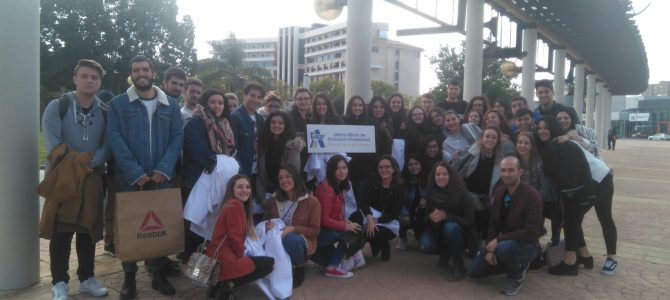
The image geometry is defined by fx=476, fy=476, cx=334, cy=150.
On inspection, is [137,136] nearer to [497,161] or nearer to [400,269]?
[400,269]

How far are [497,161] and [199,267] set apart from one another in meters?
3.54

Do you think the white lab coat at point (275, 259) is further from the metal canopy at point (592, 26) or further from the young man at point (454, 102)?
the metal canopy at point (592, 26)

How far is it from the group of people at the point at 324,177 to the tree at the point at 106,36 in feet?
109

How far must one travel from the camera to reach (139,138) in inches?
165

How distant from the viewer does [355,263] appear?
530 cm

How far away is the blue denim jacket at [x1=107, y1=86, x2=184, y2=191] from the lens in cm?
407

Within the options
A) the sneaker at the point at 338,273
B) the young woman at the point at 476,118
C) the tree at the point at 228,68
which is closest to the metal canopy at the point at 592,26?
the young woman at the point at 476,118

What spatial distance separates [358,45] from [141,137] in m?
4.29

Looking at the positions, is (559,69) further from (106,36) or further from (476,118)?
(106,36)

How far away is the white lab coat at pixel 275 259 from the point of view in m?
4.28

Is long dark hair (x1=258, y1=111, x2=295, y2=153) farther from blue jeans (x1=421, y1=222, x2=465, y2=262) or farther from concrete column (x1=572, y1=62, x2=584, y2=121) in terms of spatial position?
concrete column (x1=572, y1=62, x2=584, y2=121)

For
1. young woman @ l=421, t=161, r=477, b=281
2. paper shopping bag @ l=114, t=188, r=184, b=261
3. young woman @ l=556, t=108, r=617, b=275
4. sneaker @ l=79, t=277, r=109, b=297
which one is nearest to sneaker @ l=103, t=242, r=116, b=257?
sneaker @ l=79, t=277, r=109, b=297

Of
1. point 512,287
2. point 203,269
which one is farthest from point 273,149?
point 512,287

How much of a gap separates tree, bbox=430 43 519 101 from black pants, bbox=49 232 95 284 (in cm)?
2669
